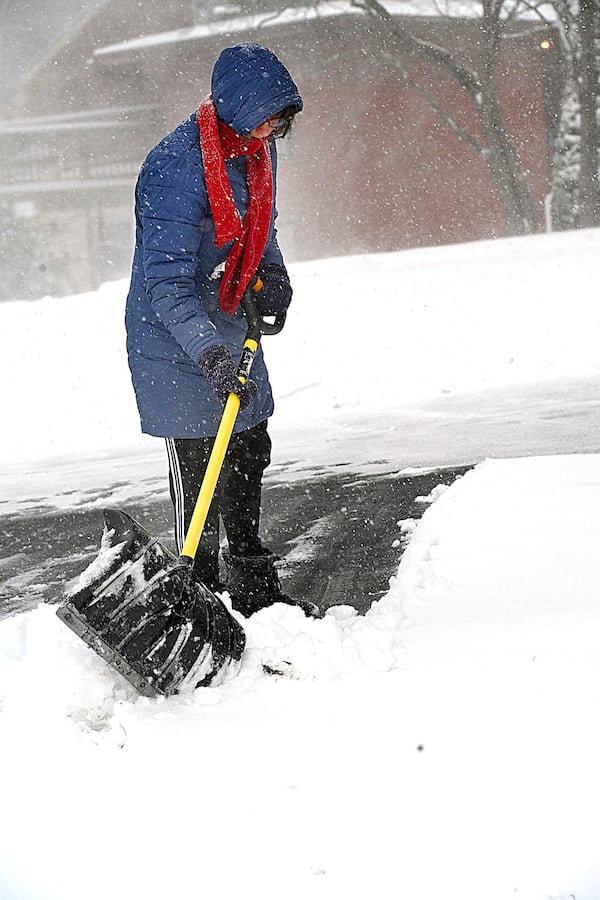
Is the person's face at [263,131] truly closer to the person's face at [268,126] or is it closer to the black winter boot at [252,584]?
the person's face at [268,126]

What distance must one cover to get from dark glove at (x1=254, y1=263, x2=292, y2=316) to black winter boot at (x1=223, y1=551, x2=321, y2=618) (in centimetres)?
76

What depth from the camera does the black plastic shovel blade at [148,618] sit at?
213 centimetres

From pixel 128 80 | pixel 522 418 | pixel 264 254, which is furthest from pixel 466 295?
pixel 128 80

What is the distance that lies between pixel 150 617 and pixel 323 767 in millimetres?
517

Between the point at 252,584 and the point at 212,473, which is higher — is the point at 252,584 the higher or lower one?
the lower one

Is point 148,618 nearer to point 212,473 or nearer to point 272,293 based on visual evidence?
point 212,473

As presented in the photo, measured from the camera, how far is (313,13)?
52.4 ft

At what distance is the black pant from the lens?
284cm

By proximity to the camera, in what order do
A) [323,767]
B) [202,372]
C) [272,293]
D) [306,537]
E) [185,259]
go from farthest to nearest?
[306,537] < [272,293] < [202,372] < [185,259] < [323,767]

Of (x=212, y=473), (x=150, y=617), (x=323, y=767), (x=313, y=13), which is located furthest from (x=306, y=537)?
(x=313, y=13)

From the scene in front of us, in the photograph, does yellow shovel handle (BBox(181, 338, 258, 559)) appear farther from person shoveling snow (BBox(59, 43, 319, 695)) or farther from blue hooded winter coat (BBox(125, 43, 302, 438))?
blue hooded winter coat (BBox(125, 43, 302, 438))

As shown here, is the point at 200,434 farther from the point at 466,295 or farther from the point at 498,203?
the point at 498,203

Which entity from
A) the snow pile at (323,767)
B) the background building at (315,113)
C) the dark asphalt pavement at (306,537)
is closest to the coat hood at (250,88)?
the snow pile at (323,767)

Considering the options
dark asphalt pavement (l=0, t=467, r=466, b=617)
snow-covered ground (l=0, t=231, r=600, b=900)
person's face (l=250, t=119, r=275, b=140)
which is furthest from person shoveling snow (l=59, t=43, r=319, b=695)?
dark asphalt pavement (l=0, t=467, r=466, b=617)
